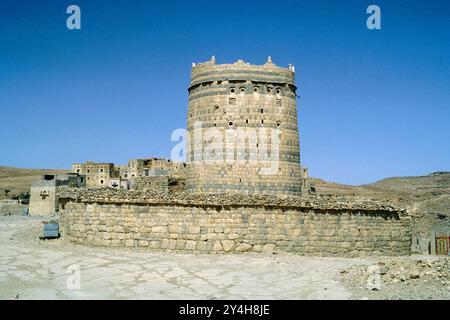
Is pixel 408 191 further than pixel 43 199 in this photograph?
Yes

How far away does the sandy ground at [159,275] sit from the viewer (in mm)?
8016

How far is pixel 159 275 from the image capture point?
382 inches

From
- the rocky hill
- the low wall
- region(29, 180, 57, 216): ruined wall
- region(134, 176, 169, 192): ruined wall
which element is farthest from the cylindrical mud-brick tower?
region(29, 180, 57, 216): ruined wall

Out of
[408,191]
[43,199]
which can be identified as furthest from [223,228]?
[408,191]

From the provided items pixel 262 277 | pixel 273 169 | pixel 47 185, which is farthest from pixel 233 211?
pixel 47 185

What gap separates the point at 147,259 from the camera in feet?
39.0

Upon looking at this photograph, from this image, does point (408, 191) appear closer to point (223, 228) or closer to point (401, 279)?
point (223, 228)

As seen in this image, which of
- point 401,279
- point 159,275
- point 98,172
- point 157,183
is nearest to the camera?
point 401,279

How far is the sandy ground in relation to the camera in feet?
26.3

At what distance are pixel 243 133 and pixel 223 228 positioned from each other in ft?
35.8

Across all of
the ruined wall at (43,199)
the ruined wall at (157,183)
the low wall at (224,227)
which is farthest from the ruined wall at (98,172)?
the low wall at (224,227)

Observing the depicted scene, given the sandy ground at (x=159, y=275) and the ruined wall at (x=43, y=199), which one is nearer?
the sandy ground at (x=159, y=275)

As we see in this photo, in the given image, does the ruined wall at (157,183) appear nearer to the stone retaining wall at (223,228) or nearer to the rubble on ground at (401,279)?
the stone retaining wall at (223,228)

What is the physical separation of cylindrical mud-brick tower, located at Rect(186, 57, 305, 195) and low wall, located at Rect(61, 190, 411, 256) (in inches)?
379
